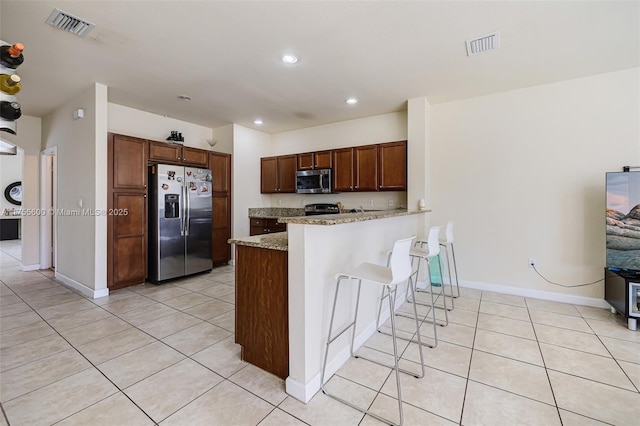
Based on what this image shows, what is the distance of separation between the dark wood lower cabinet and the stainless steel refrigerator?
2.59m

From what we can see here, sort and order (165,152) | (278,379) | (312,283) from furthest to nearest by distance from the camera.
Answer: (165,152) < (278,379) < (312,283)

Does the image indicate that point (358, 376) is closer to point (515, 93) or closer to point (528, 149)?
point (528, 149)

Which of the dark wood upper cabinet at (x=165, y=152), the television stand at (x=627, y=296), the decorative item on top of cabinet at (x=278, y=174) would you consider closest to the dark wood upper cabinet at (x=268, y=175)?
the decorative item on top of cabinet at (x=278, y=174)

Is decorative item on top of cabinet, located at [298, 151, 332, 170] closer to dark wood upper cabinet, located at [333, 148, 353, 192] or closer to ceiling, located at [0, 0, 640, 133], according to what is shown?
dark wood upper cabinet, located at [333, 148, 353, 192]

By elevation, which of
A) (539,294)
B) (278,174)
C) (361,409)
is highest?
(278,174)

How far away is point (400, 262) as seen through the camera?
1859 mm

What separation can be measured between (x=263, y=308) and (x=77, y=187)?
3.66 m

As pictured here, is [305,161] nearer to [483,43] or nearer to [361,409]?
[483,43]

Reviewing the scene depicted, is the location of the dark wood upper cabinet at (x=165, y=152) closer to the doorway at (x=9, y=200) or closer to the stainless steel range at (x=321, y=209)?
the stainless steel range at (x=321, y=209)

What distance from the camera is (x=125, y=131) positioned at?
14.7 ft

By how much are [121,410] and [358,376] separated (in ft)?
4.94

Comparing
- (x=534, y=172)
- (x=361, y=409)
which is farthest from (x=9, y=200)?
(x=534, y=172)

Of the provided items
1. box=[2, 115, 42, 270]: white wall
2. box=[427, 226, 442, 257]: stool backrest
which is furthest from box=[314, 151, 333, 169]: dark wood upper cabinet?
box=[2, 115, 42, 270]: white wall

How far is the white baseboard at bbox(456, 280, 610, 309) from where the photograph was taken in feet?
11.0
